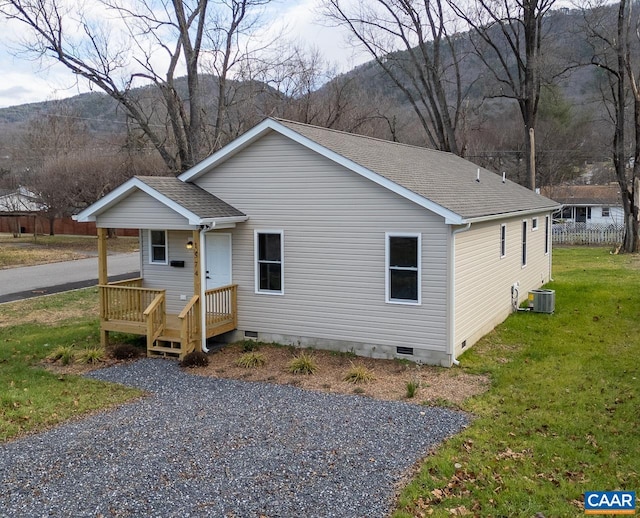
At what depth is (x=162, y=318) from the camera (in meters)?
11.9

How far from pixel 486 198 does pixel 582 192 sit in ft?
Result: 133

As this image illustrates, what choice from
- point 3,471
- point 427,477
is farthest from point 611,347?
point 3,471

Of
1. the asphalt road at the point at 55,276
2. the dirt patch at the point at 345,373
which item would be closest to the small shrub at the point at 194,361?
the dirt patch at the point at 345,373

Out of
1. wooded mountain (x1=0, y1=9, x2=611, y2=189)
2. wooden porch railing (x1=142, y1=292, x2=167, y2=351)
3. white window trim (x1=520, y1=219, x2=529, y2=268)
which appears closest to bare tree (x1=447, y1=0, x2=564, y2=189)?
wooded mountain (x1=0, y1=9, x2=611, y2=189)

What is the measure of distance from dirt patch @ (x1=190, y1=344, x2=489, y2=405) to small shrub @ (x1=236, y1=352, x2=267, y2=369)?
0.24ft

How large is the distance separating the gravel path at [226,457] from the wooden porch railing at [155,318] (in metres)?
2.53

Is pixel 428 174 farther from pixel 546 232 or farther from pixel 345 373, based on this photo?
pixel 546 232

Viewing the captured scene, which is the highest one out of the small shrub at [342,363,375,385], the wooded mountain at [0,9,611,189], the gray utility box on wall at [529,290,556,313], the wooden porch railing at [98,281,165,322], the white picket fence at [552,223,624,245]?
the wooded mountain at [0,9,611,189]

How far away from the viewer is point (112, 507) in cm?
564

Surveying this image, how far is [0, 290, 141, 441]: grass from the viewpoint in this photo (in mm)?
8164

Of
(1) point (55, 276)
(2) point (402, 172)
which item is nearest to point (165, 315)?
(2) point (402, 172)

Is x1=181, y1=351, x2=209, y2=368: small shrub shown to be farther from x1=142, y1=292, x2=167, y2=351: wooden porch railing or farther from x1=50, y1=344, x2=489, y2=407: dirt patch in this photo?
x1=142, y1=292, x2=167, y2=351: wooden porch railing

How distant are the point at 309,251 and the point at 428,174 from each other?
3.83 meters

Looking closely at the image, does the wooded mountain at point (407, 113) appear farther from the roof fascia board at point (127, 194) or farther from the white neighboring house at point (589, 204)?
the roof fascia board at point (127, 194)
